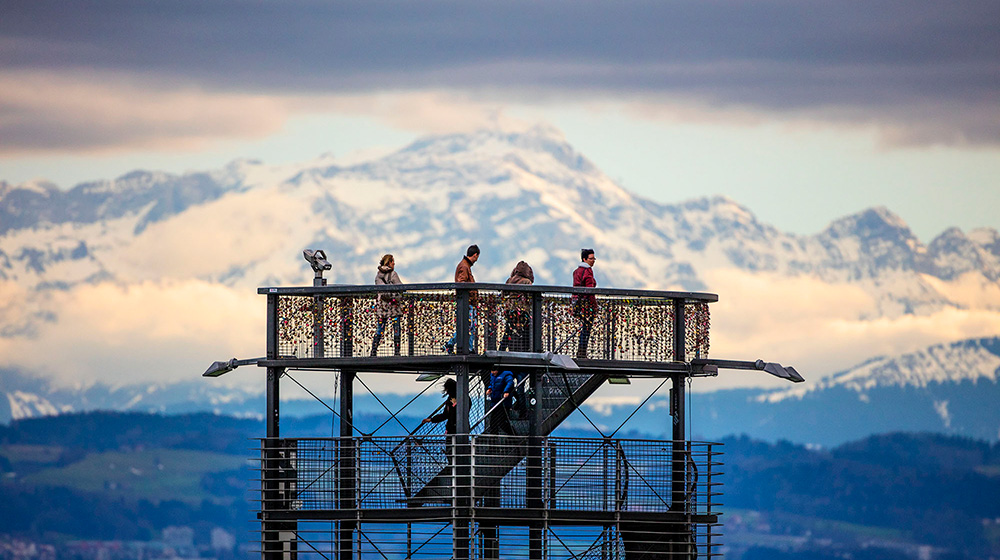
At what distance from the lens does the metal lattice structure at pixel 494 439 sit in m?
55.4

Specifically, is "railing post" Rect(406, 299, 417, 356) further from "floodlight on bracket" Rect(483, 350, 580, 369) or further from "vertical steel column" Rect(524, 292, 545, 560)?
"vertical steel column" Rect(524, 292, 545, 560)

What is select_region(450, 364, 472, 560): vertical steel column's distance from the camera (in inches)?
2154

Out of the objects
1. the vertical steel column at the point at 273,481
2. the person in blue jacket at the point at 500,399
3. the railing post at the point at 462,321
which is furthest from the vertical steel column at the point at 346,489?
the railing post at the point at 462,321

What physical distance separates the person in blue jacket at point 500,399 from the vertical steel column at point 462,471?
1723 mm

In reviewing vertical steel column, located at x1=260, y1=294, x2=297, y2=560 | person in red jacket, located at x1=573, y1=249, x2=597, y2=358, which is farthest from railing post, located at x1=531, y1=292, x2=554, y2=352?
vertical steel column, located at x1=260, y1=294, x2=297, y2=560

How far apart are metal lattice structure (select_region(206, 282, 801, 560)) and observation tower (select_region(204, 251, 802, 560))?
0.04m

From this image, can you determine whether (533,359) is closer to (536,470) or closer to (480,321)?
(480,321)

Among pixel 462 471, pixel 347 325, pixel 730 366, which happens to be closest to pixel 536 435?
pixel 462 471

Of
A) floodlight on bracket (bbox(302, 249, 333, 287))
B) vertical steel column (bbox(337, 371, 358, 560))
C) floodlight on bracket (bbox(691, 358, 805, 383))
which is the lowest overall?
vertical steel column (bbox(337, 371, 358, 560))

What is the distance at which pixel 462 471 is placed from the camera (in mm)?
55562

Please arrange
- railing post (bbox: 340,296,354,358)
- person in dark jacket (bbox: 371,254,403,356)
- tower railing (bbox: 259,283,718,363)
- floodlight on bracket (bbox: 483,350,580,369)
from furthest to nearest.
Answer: railing post (bbox: 340,296,354,358), person in dark jacket (bbox: 371,254,403,356), tower railing (bbox: 259,283,718,363), floodlight on bracket (bbox: 483,350,580,369)

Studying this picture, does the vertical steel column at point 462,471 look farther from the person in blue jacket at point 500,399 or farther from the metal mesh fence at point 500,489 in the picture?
the person in blue jacket at point 500,399

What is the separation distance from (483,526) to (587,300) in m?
6.11

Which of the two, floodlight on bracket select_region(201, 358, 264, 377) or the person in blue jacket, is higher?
floodlight on bracket select_region(201, 358, 264, 377)
